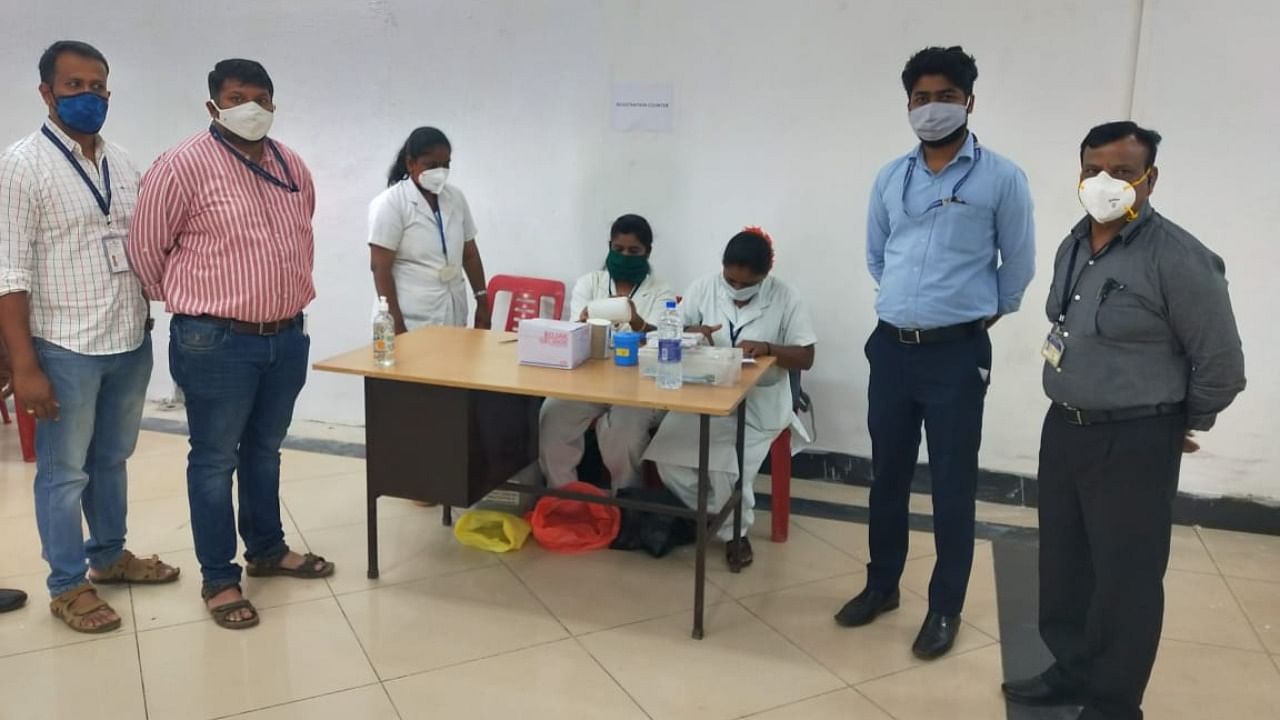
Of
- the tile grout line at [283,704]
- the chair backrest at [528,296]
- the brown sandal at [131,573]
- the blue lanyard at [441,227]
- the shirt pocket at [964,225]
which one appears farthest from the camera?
the chair backrest at [528,296]

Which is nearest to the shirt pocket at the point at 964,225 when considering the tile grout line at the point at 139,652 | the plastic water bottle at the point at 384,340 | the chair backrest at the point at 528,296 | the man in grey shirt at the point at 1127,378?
the man in grey shirt at the point at 1127,378

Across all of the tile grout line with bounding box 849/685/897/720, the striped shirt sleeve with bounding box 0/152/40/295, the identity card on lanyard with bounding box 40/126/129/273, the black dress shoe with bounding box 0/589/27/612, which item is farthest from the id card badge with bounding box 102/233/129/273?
the tile grout line with bounding box 849/685/897/720

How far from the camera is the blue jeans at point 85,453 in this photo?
258cm

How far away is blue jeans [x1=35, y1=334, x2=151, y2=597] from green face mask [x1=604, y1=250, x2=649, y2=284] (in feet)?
5.41

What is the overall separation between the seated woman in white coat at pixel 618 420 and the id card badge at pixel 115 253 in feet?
5.10

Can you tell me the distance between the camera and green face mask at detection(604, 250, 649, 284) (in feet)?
11.8

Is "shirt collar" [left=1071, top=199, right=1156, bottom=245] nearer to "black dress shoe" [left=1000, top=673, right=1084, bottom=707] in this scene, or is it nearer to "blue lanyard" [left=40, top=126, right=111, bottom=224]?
"black dress shoe" [left=1000, top=673, right=1084, bottom=707]

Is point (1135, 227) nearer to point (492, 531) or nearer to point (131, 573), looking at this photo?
point (492, 531)

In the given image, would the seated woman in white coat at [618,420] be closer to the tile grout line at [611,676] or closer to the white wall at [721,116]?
the white wall at [721,116]

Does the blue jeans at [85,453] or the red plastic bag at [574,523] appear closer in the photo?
the blue jeans at [85,453]

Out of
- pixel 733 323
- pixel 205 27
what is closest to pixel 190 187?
pixel 733 323

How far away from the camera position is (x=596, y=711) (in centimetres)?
236

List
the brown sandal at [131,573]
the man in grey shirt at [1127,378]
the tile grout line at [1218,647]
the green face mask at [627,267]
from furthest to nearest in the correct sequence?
1. the green face mask at [627,267]
2. the brown sandal at [131,573]
3. the tile grout line at [1218,647]
4. the man in grey shirt at [1127,378]

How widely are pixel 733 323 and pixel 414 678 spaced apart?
162 centimetres
